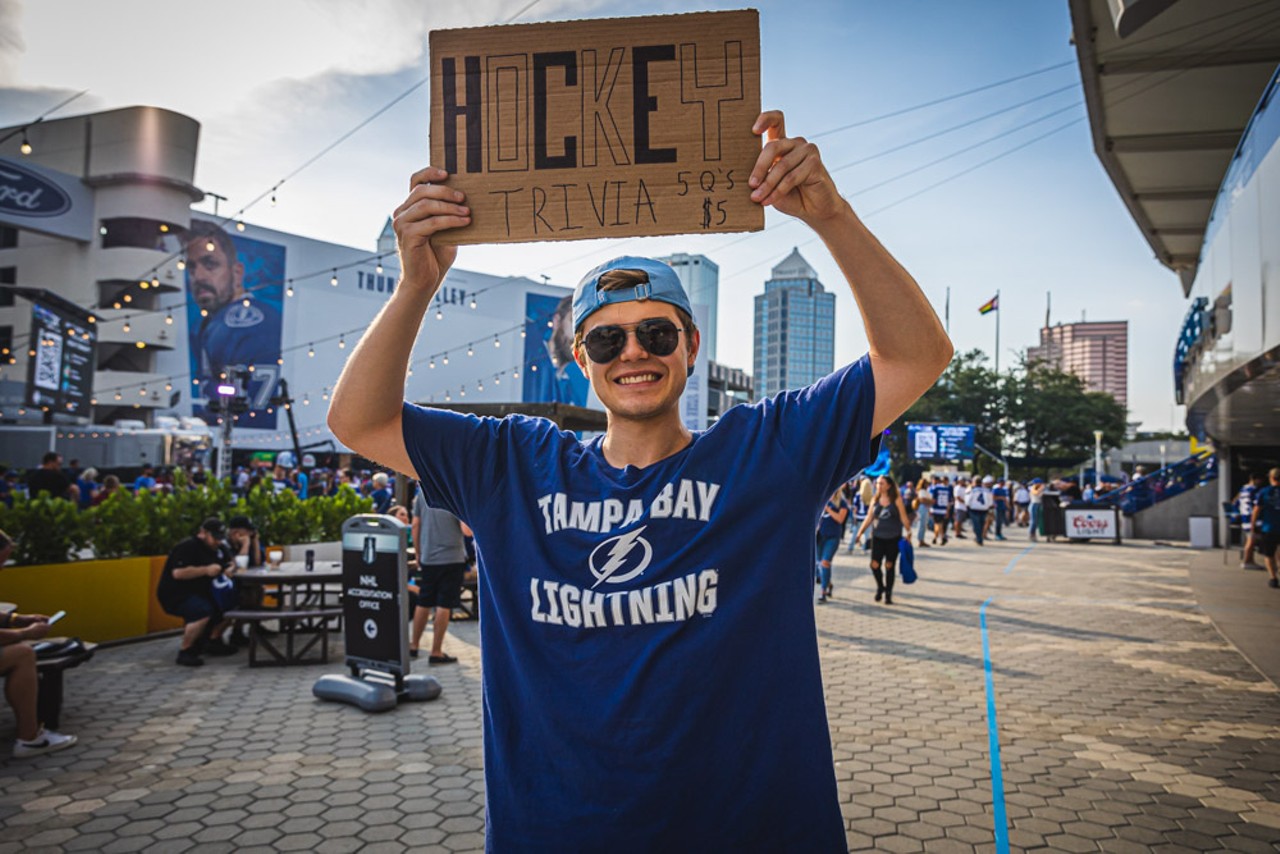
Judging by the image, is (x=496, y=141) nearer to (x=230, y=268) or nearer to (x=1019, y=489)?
(x=1019, y=489)

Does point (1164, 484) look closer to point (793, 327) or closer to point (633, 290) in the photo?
point (633, 290)

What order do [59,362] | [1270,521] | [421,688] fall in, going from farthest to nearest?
[59,362] → [1270,521] → [421,688]

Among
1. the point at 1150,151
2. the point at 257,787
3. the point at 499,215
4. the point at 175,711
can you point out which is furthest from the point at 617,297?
the point at 1150,151

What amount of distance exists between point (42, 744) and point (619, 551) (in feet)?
19.7

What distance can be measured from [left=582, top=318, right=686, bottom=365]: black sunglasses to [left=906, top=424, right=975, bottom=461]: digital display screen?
35606 millimetres

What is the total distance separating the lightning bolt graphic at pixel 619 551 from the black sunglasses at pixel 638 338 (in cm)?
41

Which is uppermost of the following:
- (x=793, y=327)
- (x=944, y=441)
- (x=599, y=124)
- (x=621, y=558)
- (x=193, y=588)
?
(x=793, y=327)

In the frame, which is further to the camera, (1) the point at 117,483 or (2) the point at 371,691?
(1) the point at 117,483

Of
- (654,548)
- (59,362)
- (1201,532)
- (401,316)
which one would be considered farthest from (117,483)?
(1201,532)

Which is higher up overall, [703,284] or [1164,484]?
[703,284]

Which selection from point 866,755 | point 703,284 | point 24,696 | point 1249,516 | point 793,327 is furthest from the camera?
point 793,327

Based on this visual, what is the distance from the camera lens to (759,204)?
175cm

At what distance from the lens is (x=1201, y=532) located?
22719 millimetres

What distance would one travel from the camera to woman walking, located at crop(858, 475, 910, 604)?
38.3 feet
